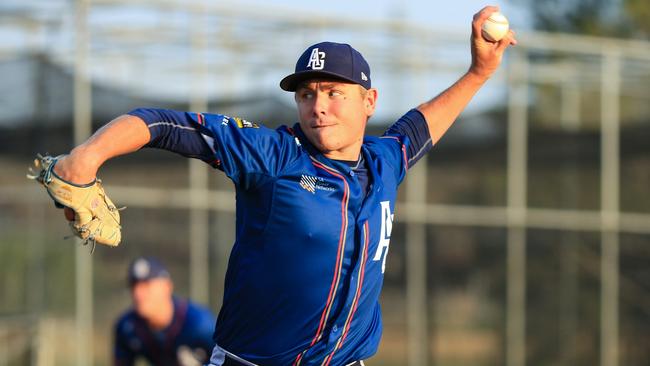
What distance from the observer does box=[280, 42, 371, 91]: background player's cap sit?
4.98 metres

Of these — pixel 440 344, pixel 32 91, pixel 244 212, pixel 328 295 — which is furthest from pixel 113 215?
pixel 440 344

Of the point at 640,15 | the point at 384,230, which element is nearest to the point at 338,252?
the point at 384,230

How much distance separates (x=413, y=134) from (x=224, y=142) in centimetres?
137

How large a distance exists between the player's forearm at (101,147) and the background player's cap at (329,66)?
84cm

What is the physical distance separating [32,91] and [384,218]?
7.66 metres

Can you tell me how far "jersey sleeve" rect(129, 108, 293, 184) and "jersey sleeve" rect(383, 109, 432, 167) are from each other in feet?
3.15

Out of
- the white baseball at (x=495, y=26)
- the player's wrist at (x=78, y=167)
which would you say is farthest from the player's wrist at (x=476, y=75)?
the player's wrist at (x=78, y=167)

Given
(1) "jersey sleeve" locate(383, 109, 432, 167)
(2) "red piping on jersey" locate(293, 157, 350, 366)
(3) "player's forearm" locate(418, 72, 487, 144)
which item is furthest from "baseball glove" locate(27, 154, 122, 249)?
(3) "player's forearm" locate(418, 72, 487, 144)

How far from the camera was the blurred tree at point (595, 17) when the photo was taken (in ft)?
102

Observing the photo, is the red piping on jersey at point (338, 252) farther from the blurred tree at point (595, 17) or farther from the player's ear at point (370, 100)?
the blurred tree at point (595, 17)

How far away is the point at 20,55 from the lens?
40.3 ft

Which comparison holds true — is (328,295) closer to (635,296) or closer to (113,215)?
(113,215)

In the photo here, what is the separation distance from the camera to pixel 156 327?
8703 millimetres

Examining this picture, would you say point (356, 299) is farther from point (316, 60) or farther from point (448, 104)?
point (448, 104)
